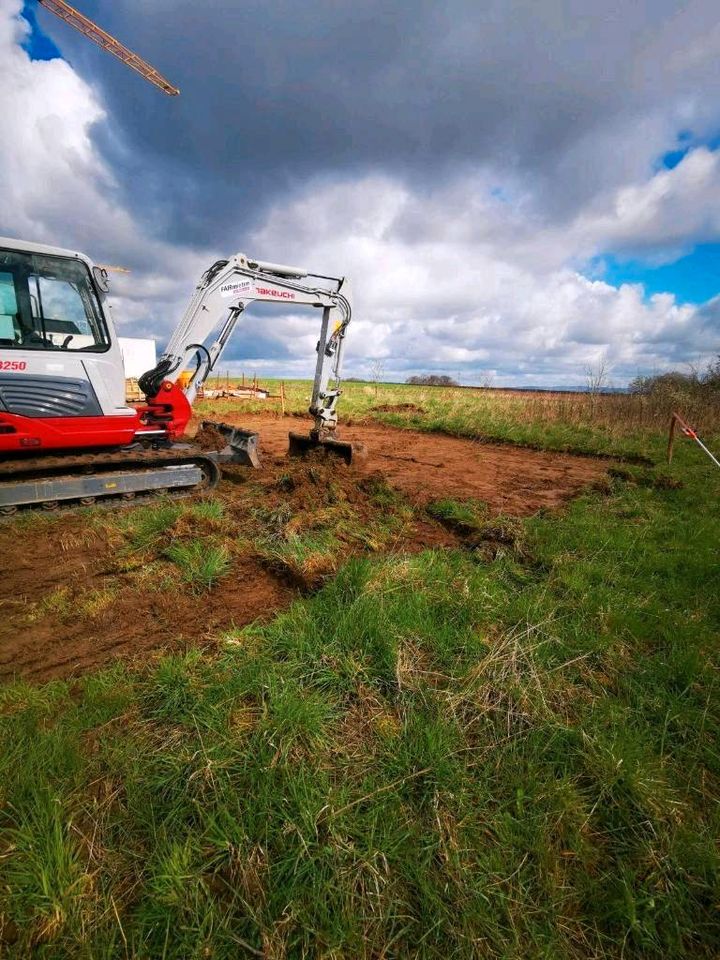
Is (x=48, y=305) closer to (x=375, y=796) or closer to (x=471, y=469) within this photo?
(x=375, y=796)

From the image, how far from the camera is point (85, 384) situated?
18.7 feet

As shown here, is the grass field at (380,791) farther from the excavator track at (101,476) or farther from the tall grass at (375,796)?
the excavator track at (101,476)

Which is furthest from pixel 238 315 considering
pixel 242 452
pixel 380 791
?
pixel 380 791

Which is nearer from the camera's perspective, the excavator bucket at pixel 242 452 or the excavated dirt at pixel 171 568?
the excavated dirt at pixel 171 568

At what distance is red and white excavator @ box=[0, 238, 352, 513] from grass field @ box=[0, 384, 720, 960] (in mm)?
3878

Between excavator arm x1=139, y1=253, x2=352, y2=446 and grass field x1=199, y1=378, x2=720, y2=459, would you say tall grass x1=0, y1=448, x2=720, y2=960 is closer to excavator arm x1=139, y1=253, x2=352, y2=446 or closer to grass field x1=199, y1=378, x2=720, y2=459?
excavator arm x1=139, y1=253, x2=352, y2=446

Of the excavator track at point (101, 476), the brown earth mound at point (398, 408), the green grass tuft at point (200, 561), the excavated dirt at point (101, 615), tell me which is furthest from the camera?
the brown earth mound at point (398, 408)

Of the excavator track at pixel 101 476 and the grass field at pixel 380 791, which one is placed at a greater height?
the excavator track at pixel 101 476

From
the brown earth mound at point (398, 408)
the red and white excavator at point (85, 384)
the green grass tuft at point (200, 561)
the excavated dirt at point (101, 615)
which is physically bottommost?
the excavated dirt at point (101, 615)

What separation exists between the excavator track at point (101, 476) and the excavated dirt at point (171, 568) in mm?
308

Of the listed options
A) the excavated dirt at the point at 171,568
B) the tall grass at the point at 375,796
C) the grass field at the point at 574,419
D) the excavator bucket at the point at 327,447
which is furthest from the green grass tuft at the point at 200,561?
the grass field at the point at 574,419

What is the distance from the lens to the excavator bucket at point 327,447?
27.5ft

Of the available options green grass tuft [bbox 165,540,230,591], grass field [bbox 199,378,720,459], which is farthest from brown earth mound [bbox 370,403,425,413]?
green grass tuft [bbox 165,540,230,591]

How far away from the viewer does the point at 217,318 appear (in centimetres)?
731
